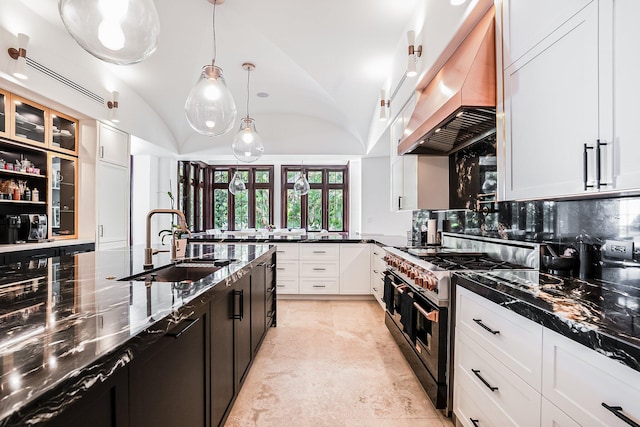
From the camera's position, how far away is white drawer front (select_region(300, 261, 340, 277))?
4508 millimetres

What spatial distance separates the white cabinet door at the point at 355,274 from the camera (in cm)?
450

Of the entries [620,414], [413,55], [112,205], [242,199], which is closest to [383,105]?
[413,55]

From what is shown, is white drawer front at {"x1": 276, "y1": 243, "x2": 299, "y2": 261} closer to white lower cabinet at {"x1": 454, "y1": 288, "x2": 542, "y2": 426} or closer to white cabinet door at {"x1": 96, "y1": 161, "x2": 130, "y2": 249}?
white cabinet door at {"x1": 96, "y1": 161, "x2": 130, "y2": 249}

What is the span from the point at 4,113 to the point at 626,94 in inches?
175

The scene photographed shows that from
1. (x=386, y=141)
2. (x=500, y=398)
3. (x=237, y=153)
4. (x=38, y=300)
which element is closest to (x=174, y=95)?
(x=237, y=153)

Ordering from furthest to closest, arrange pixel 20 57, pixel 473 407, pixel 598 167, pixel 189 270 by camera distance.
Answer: pixel 20 57 → pixel 189 270 → pixel 473 407 → pixel 598 167

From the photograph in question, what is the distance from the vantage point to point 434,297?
6.43 ft

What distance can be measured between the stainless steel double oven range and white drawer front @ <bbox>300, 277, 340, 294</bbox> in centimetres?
168

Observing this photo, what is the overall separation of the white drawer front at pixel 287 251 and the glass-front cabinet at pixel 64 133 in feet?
9.06

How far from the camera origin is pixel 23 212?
3535 mm

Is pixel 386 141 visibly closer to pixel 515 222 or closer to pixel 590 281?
pixel 515 222

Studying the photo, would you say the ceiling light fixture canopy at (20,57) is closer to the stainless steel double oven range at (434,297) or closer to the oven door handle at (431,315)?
the stainless steel double oven range at (434,297)

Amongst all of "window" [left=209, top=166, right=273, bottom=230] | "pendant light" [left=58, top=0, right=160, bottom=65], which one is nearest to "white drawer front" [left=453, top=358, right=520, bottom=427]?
"pendant light" [left=58, top=0, right=160, bottom=65]

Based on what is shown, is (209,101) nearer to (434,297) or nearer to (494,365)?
(434,297)
